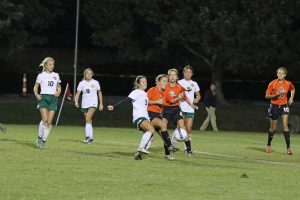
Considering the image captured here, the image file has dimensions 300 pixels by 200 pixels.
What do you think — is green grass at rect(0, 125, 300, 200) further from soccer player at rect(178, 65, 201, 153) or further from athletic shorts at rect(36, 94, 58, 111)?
athletic shorts at rect(36, 94, 58, 111)

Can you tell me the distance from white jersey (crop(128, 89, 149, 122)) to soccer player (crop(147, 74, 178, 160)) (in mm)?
333

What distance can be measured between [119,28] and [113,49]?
1176 cm

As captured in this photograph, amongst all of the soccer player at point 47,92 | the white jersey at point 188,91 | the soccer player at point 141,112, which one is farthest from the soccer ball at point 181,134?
the soccer player at point 47,92

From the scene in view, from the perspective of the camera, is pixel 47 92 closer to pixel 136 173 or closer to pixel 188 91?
pixel 188 91

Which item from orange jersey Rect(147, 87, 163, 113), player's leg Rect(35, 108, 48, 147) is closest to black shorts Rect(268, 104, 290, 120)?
orange jersey Rect(147, 87, 163, 113)

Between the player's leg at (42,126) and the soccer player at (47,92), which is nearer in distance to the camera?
the player's leg at (42,126)

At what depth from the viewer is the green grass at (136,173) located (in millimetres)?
12859

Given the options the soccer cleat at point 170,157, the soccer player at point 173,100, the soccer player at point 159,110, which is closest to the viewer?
the soccer cleat at point 170,157

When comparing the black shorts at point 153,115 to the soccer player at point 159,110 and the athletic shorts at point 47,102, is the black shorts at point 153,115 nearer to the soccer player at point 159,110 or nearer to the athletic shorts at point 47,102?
the soccer player at point 159,110

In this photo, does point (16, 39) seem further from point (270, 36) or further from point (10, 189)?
point (10, 189)

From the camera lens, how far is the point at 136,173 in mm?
15391

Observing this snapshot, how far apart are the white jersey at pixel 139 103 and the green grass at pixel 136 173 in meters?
0.96

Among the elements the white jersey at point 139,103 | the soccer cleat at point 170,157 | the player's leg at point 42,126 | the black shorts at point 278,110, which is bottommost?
the soccer cleat at point 170,157

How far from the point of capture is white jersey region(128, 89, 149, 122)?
731 inches
